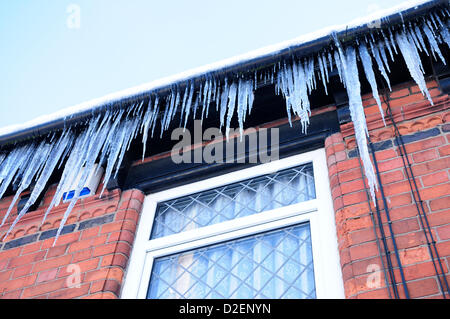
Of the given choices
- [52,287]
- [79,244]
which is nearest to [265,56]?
[79,244]

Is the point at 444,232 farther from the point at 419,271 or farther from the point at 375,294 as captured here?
the point at 375,294

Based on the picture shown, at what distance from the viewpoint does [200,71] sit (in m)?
3.73

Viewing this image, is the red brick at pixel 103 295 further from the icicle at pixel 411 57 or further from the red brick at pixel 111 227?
the icicle at pixel 411 57

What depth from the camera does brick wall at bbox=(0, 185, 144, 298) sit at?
3.24m

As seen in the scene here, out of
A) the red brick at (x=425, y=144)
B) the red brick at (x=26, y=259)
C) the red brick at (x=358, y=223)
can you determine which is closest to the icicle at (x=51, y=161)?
the red brick at (x=26, y=259)

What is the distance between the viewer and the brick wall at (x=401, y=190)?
2.50 m

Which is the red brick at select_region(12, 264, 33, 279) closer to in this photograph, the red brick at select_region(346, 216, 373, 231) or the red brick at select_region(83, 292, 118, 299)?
the red brick at select_region(83, 292, 118, 299)

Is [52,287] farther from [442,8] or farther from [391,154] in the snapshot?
[442,8]

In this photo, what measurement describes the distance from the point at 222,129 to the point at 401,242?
1.76 meters

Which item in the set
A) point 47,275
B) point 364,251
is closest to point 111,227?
point 47,275

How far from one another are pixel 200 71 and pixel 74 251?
1579mm

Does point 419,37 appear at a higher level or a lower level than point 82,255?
higher

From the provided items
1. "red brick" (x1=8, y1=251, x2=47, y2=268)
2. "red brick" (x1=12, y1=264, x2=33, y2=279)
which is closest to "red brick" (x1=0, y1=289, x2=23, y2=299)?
"red brick" (x1=12, y1=264, x2=33, y2=279)

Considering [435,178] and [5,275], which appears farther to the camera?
[5,275]
